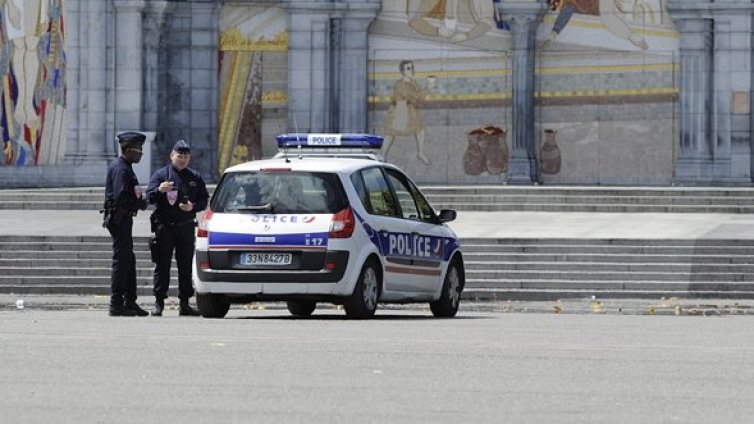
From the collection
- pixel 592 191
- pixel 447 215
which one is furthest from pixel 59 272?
pixel 592 191

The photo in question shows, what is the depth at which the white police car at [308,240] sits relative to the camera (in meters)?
17.7

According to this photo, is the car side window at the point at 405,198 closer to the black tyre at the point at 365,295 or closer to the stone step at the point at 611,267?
the black tyre at the point at 365,295

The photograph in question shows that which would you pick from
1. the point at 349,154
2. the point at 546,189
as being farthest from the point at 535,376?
the point at 546,189

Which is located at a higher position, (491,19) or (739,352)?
(491,19)

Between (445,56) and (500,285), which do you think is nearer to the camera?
(500,285)

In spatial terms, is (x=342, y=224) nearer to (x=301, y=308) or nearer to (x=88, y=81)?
(x=301, y=308)

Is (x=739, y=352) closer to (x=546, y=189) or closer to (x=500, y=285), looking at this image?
(x=500, y=285)

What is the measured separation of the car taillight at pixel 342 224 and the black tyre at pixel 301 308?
5.67ft

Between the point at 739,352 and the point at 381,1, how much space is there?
92.0ft

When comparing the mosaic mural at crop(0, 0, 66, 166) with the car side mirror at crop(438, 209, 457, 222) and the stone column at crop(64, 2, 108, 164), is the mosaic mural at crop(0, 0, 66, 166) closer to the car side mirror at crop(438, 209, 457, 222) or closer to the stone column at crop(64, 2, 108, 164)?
the stone column at crop(64, 2, 108, 164)

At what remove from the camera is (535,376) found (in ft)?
37.6

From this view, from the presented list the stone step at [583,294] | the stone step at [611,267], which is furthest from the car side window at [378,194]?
the stone step at [611,267]

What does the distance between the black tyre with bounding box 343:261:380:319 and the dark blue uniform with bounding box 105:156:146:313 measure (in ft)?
6.80

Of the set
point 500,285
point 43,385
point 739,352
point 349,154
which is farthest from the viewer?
point 500,285
